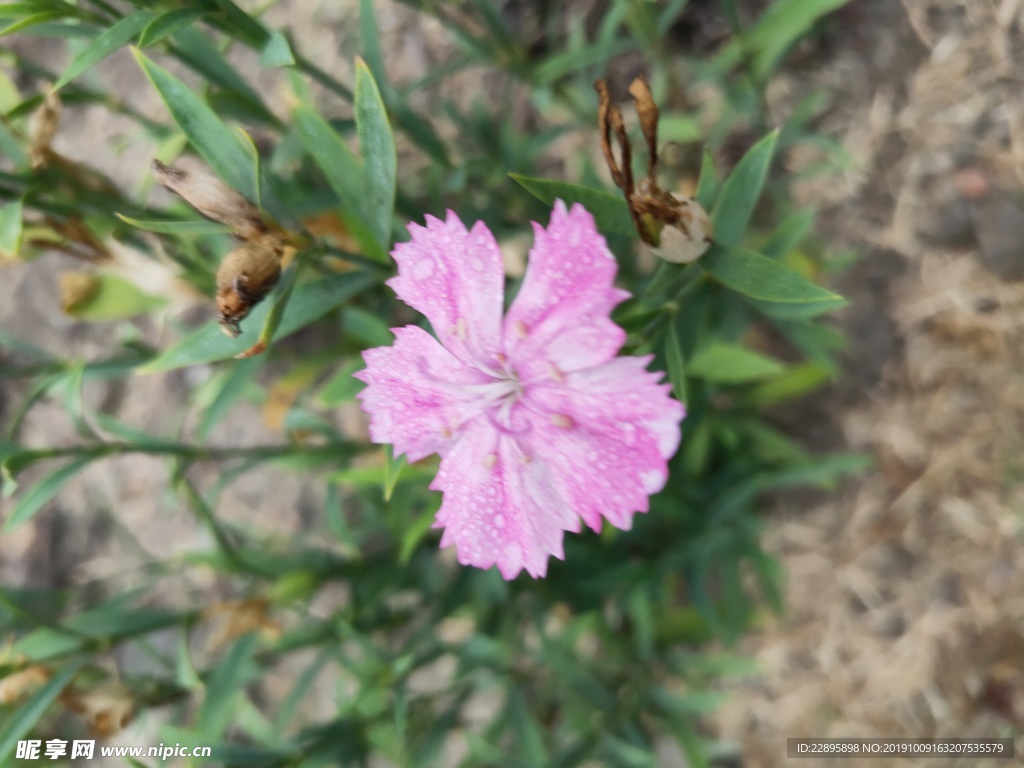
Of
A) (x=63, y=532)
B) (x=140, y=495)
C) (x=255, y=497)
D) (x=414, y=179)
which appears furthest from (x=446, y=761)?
(x=414, y=179)

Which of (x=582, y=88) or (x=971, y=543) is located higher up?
(x=582, y=88)

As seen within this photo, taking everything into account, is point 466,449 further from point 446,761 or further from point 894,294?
point 446,761

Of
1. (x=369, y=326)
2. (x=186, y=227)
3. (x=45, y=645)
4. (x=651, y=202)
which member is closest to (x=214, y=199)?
(x=186, y=227)

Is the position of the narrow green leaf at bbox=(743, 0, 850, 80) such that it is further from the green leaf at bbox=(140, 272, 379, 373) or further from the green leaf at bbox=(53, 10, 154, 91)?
the green leaf at bbox=(53, 10, 154, 91)

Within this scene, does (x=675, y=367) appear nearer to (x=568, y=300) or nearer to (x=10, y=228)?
(x=568, y=300)

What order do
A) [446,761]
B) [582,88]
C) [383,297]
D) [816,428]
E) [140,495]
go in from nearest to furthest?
[383,297]
[582,88]
[816,428]
[446,761]
[140,495]

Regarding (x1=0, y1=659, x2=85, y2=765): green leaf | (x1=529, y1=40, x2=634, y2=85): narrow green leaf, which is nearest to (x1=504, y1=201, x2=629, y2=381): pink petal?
(x1=529, y1=40, x2=634, y2=85): narrow green leaf

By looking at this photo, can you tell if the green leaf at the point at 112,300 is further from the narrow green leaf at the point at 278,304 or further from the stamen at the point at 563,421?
the stamen at the point at 563,421
